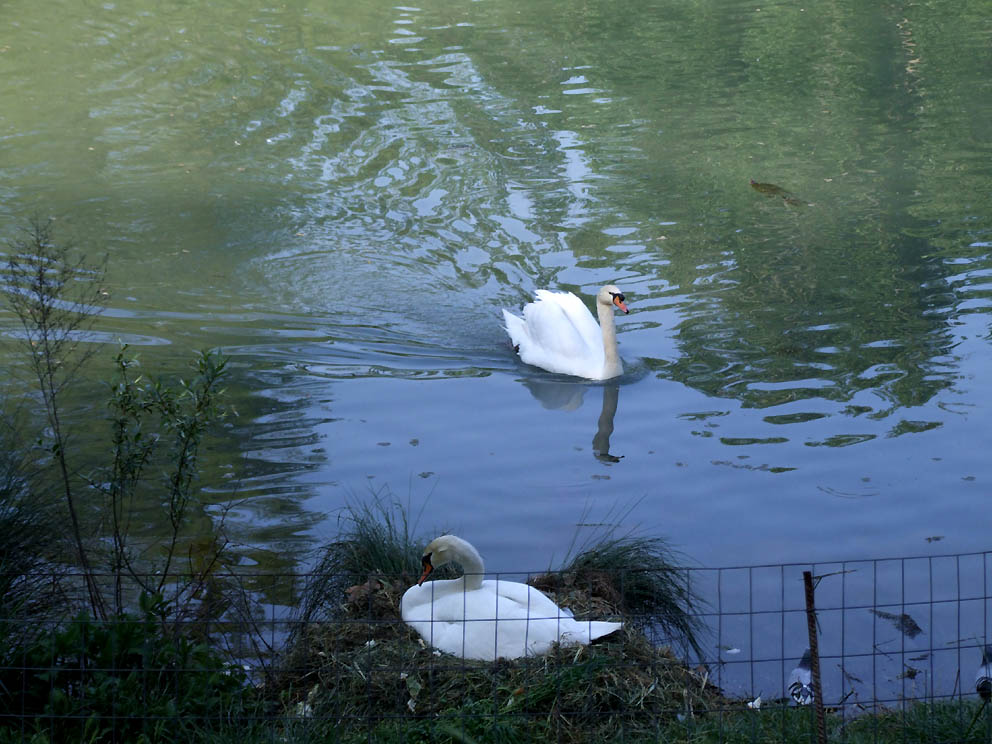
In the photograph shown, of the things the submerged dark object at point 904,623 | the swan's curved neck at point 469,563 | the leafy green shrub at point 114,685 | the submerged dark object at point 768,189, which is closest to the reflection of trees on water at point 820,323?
the submerged dark object at point 768,189

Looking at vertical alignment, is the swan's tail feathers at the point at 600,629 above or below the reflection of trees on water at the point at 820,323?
above

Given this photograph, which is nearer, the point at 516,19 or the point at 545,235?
the point at 545,235

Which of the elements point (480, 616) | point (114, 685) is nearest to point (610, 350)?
point (480, 616)

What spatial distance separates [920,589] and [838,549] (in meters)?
0.55

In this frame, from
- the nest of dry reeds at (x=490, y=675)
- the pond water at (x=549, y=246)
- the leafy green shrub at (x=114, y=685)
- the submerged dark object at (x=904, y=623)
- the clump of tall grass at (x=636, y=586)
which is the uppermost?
the leafy green shrub at (x=114, y=685)

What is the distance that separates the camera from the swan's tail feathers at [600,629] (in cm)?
577

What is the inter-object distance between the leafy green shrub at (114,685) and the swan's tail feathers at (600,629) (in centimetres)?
156

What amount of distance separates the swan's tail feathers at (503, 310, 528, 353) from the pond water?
132 mm

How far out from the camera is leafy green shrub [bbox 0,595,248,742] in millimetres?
5020

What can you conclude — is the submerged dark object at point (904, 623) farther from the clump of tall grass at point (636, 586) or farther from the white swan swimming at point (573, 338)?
the white swan swimming at point (573, 338)

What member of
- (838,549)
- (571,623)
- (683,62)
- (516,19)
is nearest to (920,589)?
(838,549)

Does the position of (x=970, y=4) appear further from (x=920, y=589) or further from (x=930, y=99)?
(x=920, y=589)

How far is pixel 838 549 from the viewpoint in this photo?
772 cm

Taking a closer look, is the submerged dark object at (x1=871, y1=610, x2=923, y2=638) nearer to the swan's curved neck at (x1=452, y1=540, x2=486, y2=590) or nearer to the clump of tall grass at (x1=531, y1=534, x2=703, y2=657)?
the clump of tall grass at (x1=531, y1=534, x2=703, y2=657)
